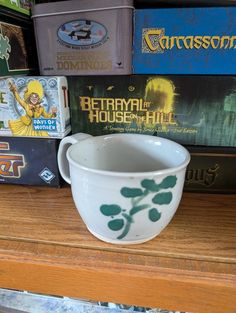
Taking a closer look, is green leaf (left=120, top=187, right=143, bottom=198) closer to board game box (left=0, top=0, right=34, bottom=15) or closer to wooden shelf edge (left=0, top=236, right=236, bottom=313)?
wooden shelf edge (left=0, top=236, right=236, bottom=313)

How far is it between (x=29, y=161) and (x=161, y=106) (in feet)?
0.59

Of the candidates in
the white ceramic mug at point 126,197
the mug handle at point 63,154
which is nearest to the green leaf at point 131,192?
the white ceramic mug at point 126,197

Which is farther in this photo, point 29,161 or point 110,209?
point 29,161

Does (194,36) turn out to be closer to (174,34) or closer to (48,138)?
(174,34)

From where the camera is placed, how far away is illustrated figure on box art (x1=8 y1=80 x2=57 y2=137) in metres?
0.32

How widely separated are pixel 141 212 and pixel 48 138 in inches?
6.6

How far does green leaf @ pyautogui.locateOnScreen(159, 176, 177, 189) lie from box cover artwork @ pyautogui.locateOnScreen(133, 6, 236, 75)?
0.49 ft

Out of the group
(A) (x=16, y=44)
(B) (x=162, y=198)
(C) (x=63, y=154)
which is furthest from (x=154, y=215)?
(A) (x=16, y=44)

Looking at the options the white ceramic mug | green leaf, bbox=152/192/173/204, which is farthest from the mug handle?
green leaf, bbox=152/192/173/204

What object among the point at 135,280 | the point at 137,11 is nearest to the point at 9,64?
the point at 137,11

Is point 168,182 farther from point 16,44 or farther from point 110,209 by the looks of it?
point 16,44

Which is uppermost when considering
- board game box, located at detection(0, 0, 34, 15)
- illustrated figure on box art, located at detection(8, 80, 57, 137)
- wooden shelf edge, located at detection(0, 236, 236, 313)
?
board game box, located at detection(0, 0, 34, 15)

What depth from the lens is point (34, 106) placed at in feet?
1.08

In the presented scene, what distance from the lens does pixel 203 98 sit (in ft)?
1.05
